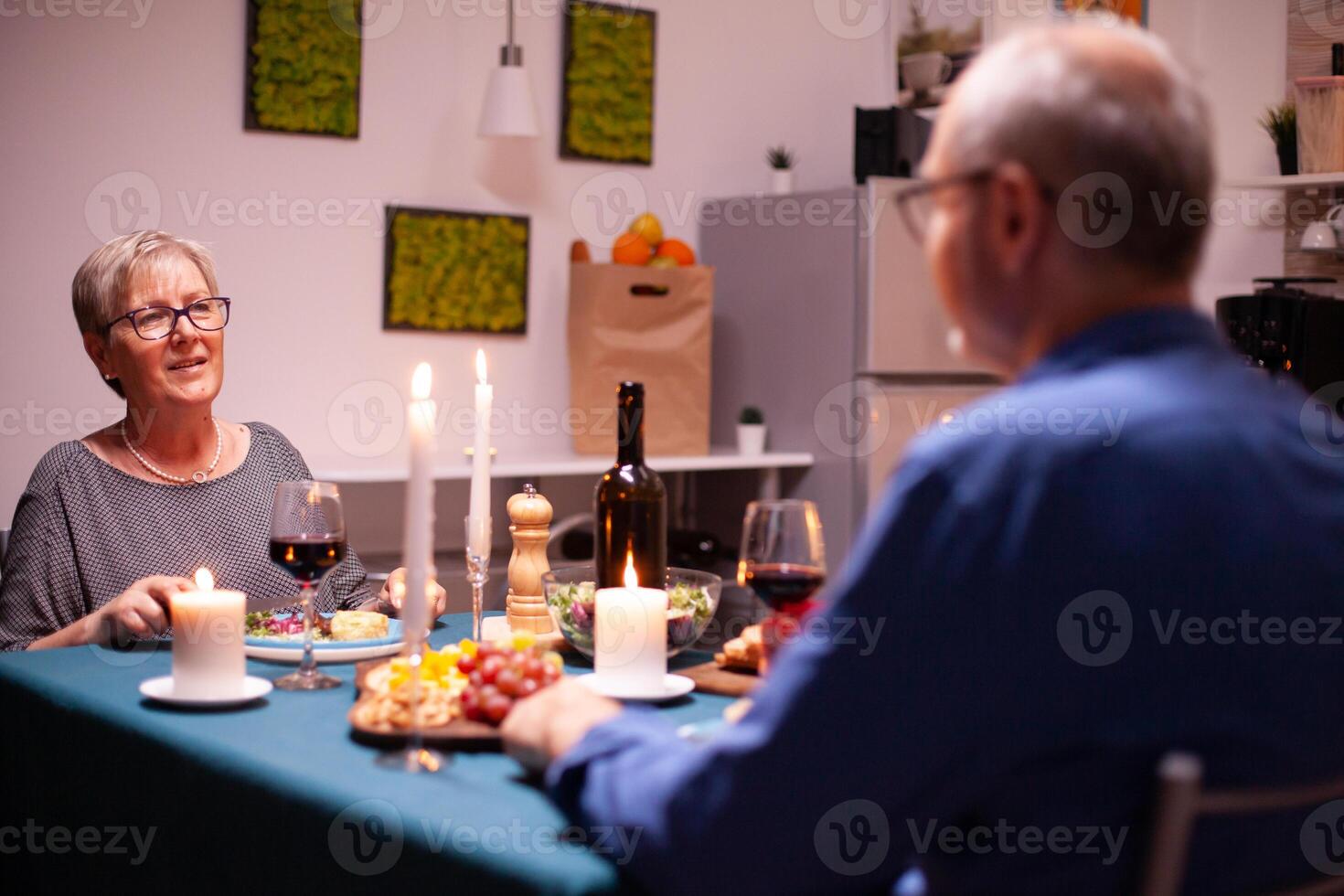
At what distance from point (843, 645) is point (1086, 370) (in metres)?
0.25

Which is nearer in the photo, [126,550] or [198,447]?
[126,550]

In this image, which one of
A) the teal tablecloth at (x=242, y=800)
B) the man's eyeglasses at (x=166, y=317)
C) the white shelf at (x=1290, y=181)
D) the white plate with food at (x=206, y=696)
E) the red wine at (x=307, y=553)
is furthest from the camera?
the white shelf at (x=1290, y=181)

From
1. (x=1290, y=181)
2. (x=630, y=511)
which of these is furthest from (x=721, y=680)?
(x=1290, y=181)

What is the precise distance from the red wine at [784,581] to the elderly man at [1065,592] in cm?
39

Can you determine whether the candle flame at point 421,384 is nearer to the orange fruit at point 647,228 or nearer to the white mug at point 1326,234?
the orange fruit at point 647,228

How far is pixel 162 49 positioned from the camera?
3365 millimetres

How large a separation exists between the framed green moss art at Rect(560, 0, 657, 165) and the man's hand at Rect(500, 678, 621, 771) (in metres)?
3.09

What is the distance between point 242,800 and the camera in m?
1.20

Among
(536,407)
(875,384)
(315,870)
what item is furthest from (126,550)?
(875,384)

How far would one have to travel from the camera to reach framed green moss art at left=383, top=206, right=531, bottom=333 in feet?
12.3

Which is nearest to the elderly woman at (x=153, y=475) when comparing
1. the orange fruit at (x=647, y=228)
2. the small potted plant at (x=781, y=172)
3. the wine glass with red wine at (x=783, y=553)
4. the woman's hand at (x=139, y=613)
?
the woman's hand at (x=139, y=613)

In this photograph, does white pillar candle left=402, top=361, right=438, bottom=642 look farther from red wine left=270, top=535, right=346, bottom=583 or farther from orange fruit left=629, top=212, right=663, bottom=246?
orange fruit left=629, top=212, right=663, bottom=246

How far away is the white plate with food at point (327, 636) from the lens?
5.40 ft

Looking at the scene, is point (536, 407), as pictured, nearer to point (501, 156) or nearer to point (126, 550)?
point (501, 156)
